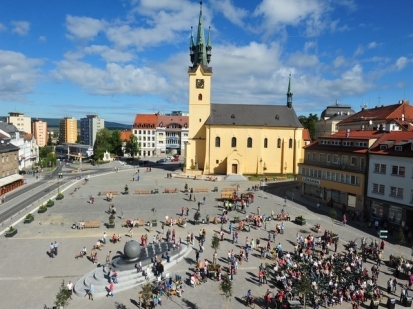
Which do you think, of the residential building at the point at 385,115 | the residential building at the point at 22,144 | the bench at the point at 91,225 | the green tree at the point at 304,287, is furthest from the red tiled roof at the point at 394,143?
the residential building at the point at 22,144

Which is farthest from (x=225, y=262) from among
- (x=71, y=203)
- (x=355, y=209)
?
(x=71, y=203)

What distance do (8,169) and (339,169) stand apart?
54.8m

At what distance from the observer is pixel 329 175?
4519cm

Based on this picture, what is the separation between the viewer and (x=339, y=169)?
43500mm

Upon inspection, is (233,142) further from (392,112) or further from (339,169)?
(392,112)

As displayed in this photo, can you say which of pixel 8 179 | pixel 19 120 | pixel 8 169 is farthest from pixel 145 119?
pixel 8 179

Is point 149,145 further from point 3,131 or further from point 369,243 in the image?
point 369,243

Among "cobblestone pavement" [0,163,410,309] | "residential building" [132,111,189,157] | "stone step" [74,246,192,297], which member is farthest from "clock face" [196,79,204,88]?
"residential building" [132,111,189,157]

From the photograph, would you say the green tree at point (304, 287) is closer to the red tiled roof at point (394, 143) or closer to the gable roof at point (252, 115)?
the red tiled roof at point (394, 143)

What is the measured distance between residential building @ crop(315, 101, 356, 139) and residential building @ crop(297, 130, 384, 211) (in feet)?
232

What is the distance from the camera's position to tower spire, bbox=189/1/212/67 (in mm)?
72938

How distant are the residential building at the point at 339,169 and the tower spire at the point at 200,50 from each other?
3409cm

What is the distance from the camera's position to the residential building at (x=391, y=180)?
3503 centimetres

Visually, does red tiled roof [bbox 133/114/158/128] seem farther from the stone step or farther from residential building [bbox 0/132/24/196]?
the stone step
